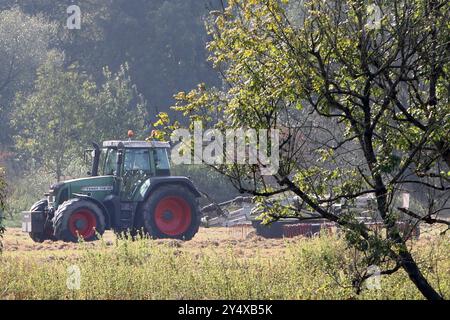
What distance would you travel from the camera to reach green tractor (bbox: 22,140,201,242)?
76.2 ft

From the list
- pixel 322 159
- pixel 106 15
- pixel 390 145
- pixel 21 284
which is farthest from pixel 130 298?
pixel 106 15

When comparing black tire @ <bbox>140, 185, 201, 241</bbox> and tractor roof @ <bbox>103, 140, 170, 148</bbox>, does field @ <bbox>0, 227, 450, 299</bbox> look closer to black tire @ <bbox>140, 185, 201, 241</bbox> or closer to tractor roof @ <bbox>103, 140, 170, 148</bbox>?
black tire @ <bbox>140, 185, 201, 241</bbox>

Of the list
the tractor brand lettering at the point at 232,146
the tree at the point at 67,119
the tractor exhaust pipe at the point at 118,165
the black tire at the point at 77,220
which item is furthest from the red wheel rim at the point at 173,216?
the tree at the point at 67,119

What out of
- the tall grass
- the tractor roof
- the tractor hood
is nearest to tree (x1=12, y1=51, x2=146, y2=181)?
the tractor hood

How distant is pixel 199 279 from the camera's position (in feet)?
45.0

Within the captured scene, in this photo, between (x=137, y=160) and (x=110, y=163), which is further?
(x=110, y=163)

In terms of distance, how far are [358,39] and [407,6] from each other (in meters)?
0.62

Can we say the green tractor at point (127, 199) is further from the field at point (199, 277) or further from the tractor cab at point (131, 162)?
the field at point (199, 277)

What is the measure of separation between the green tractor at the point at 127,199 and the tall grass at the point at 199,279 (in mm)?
7347

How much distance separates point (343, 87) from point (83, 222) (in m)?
12.9

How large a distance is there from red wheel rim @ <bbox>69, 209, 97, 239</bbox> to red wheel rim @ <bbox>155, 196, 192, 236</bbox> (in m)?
1.72

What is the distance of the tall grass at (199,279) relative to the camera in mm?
12359

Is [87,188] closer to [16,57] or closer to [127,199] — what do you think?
[127,199]

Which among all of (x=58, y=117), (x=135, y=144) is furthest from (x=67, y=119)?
(x=135, y=144)
